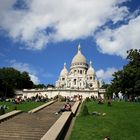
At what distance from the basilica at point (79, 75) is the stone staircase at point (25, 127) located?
110082 millimetres

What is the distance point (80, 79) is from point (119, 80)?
74385 mm

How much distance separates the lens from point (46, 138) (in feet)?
61.3

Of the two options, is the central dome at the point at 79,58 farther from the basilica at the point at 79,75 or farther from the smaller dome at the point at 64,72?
the smaller dome at the point at 64,72

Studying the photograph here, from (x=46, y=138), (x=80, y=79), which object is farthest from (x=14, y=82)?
(x=46, y=138)

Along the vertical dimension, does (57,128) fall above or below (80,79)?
below

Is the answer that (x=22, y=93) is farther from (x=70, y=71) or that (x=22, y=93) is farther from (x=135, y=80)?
(x=135, y=80)

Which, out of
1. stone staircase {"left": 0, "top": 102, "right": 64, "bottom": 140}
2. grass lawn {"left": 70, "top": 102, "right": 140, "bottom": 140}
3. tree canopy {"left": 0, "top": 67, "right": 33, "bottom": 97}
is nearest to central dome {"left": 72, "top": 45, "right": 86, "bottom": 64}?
tree canopy {"left": 0, "top": 67, "right": 33, "bottom": 97}

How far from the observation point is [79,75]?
141750mm

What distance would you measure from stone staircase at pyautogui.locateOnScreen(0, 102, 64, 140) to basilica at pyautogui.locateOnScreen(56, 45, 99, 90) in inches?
4334

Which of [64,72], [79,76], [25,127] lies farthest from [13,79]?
[25,127]

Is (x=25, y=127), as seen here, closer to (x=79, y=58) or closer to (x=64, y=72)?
(x=79, y=58)

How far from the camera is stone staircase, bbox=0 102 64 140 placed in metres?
20.7

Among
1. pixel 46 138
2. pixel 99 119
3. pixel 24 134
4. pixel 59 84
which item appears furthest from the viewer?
pixel 59 84

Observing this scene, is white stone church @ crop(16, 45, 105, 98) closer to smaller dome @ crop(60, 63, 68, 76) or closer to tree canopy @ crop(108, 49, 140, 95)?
smaller dome @ crop(60, 63, 68, 76)
